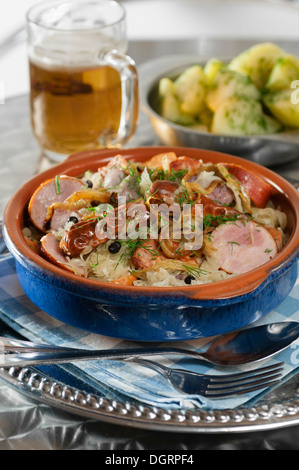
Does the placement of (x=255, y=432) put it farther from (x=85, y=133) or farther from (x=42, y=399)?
(x=85, y=133)

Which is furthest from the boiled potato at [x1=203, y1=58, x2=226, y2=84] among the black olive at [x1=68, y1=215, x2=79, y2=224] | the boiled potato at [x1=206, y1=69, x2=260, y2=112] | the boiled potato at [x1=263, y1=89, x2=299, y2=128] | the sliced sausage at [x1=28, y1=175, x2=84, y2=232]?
the black olive at [x1=68, y1=215, x2=79, y2=224]

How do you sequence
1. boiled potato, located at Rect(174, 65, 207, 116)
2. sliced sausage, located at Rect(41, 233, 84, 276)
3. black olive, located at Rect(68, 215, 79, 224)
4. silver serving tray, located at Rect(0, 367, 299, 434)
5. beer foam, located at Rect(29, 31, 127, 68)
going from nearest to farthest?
silver serving tray, located at Rect(0, 367, 299, 434) < sliced sausage, located at Rect(41, 233, 84, 276) < black olive, located at Rect(68, 215, 79, 224) < beer foam, located at Rect(29, 31, 127, 68) < boiled potato, located at Rect(174, 65, 207, 116)

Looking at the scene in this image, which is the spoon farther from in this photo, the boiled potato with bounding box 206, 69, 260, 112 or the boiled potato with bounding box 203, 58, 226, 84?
the boiled potato with bounding box 203, 58, 226, 84

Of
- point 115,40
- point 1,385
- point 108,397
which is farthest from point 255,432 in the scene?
point 115,40

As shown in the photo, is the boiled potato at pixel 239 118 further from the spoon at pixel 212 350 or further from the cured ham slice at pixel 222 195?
the spoon at pixel 212 350

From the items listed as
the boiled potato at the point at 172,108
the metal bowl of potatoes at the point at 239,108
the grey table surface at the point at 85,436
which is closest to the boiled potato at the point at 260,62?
the metal bowl of potatoes at the point at 239,108

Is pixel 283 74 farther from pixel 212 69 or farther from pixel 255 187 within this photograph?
pixel 255 187

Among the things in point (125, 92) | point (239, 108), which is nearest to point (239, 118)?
point (239, 108)
